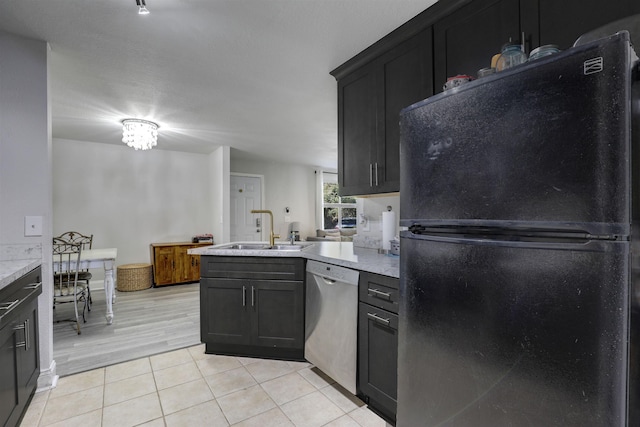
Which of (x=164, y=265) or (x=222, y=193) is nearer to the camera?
(x=164, y=265)

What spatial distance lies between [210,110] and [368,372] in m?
3.14

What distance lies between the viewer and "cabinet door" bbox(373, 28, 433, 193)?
1.84m

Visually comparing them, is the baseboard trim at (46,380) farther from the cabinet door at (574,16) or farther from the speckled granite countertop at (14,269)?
the cabinet door at (574,16)

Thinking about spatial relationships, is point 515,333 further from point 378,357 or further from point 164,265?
point 164,265

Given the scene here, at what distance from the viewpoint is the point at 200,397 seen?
1.97 meters

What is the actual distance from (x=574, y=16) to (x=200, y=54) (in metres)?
2.24

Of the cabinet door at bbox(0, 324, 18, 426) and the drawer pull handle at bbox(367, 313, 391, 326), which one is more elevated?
the drawer pull handle at bbox(367, 313, 391, 326)

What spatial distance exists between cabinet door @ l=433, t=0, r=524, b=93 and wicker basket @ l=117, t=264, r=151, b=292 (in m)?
4.95

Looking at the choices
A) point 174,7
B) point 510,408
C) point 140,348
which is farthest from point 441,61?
point 140,348

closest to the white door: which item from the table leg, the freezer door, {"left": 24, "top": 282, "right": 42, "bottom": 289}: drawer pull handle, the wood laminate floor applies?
the wood laminate floor

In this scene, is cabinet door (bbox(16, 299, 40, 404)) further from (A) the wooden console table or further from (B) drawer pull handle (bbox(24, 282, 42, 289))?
(A) the wooden console table

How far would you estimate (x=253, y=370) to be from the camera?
232 cm

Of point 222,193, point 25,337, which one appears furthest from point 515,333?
point 222,193

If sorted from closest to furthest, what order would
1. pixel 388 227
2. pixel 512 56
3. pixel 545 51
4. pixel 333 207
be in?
pixel 545 51 → pixel 512 56 → pixel 388 227 → pixel 333 207
